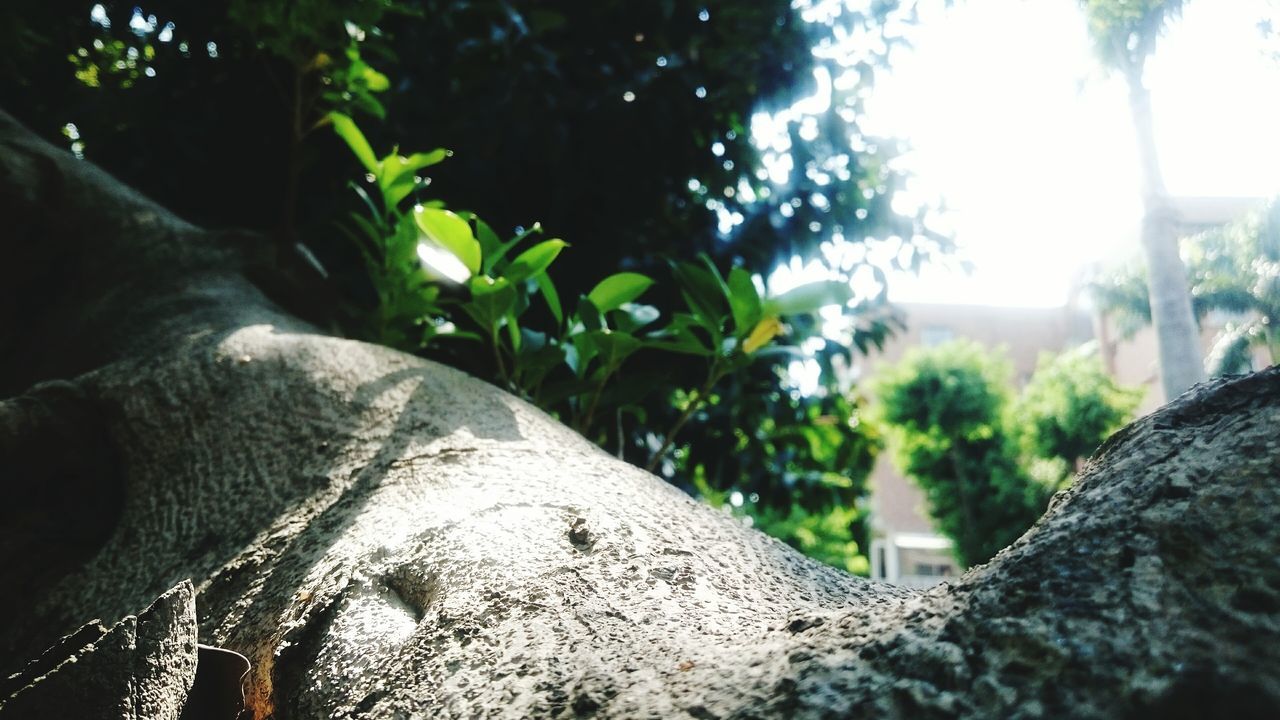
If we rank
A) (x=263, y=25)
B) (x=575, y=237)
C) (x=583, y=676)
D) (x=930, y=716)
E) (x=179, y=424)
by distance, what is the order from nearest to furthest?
(x=930, y=716) → (x=583, y=676) → (x=179, y=424) → (x=263, y=25) → (x=575, y=237)

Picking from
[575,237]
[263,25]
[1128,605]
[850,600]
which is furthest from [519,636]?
[575,237]

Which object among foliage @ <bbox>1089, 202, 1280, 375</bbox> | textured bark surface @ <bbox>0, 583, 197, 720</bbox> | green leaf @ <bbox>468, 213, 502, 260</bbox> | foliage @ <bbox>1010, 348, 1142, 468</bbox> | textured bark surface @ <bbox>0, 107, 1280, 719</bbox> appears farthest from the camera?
foliage @ <bbox>1010, 348, 1142, 468</bbox>

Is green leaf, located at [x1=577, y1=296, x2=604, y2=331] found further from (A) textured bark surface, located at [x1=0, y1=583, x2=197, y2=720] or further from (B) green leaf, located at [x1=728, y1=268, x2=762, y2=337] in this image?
(A) textured bark surface, located at [x1=0, y1=583, x2=197, y2=720]

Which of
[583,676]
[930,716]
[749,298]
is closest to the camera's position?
[930,716]

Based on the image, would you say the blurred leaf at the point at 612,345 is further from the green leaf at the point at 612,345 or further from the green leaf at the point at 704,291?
the green leaf at the point at 704,291

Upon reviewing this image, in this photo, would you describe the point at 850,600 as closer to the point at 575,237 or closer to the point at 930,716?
the point at 930,716

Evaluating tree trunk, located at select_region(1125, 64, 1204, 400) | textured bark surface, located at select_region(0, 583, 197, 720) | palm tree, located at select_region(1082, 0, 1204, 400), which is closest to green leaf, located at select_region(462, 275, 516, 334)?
textured bark surface, located at select_region(0, 583, 197, 720)
